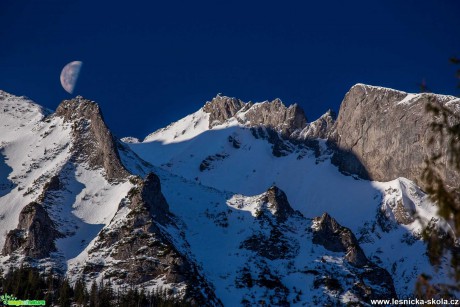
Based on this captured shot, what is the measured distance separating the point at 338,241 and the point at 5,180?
86.8 meters

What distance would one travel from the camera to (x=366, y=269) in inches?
6452

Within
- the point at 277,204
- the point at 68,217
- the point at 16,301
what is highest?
the point at 277,204

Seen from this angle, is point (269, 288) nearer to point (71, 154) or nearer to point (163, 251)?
point (163, 251)

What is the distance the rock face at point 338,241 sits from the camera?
16675cm

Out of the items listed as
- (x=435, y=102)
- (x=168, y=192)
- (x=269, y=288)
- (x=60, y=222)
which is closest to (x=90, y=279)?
(x=60, y=222)

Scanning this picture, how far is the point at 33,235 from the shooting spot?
150000 mm

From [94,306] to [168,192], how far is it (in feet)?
237

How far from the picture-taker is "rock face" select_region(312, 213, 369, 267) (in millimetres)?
166750

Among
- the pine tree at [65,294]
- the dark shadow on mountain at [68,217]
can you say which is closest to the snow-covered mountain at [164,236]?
the dark shadow on mountain at [68,217]

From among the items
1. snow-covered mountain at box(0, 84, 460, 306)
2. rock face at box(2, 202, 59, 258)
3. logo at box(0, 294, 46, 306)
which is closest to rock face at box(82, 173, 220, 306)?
snow-covered mountain at box(0, 84, 460, 306)

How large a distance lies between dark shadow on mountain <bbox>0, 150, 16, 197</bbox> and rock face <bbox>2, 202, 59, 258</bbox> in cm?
2341

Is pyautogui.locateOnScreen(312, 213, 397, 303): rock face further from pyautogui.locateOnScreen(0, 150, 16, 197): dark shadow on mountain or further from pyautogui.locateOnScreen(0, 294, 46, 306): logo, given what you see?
pyautogui.locateOnScreen(0, 150, 16, 197): dark shadow on mountain

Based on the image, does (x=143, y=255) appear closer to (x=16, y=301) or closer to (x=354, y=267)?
(x=16, y=301)

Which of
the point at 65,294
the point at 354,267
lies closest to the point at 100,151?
the point at 65,294
